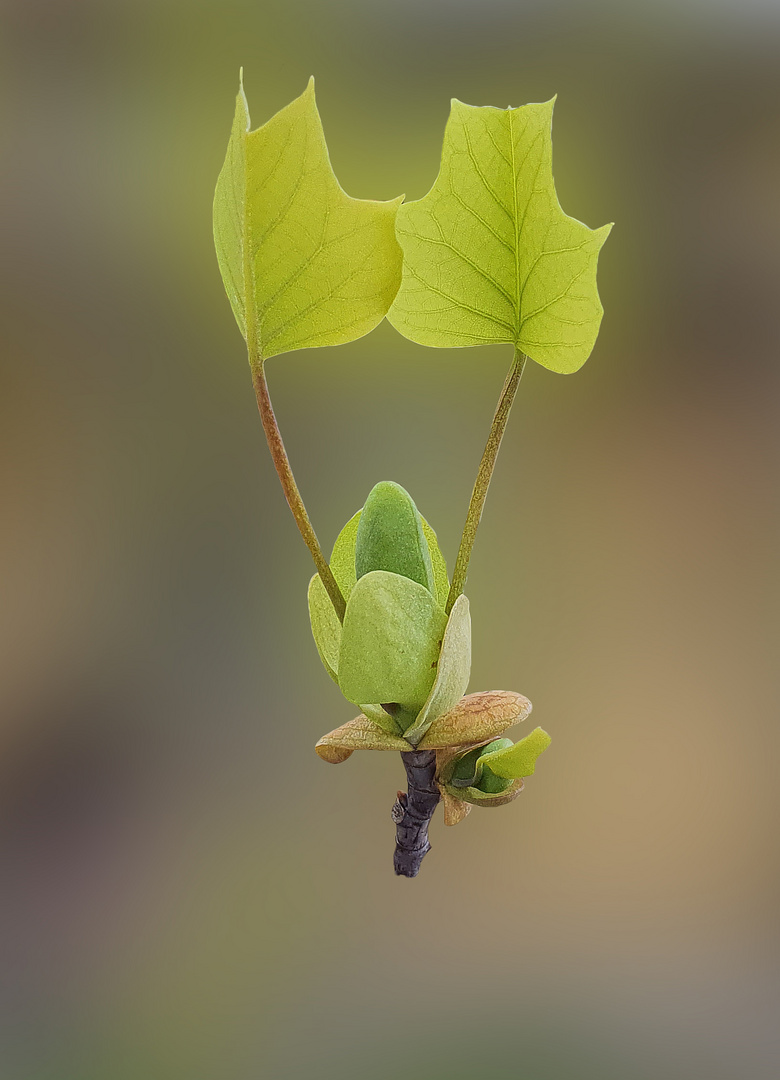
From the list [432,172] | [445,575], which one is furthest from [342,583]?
[432,172]

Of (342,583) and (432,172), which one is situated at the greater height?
(432,172)

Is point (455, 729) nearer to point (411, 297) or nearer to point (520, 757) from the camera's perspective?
point (520, 757)

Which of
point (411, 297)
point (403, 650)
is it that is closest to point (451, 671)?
point (403, 650)

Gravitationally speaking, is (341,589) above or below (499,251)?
below

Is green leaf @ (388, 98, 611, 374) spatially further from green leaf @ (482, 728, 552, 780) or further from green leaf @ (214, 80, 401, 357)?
green leaf @ (482, 728, 552, 780)

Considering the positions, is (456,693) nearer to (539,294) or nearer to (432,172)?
(539,294)

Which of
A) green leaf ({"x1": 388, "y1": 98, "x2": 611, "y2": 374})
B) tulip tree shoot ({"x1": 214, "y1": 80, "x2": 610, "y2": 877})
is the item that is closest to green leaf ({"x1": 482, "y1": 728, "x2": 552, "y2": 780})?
tulip tree shoot ({"x1": 214, "y1": 80, "x2": 610, "y2": 877})

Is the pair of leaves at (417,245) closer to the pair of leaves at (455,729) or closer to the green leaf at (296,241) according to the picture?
the green leaf at (296,241)
